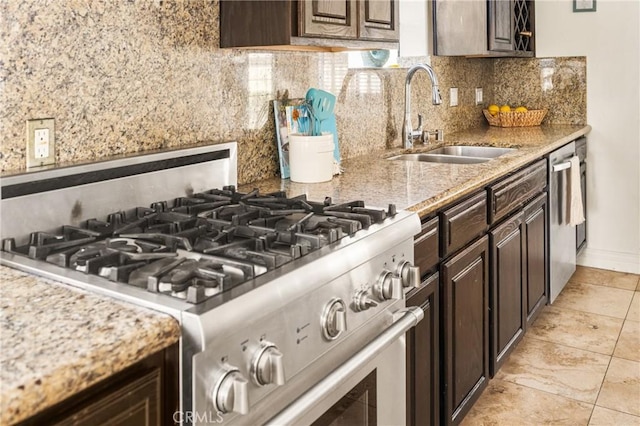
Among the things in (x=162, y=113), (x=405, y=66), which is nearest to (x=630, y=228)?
(x=405, y=66)

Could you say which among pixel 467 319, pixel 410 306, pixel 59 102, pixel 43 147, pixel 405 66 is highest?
pixel 405 66

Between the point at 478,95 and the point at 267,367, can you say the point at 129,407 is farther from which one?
the point at 478,95

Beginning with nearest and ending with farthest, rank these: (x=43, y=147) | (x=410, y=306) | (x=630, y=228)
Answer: (x=43, y=147), (x=410, y=306), (x=630, y=228)

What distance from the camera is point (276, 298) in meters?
1.03

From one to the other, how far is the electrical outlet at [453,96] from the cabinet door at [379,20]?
58.7 inches

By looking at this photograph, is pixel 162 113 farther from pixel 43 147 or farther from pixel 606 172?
pixel 606 172

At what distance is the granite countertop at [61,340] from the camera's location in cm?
69

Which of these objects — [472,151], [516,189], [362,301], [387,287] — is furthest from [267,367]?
[472,151]

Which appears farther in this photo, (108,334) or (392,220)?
(392,220)

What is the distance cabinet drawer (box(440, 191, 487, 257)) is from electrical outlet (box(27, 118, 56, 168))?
3.65ft

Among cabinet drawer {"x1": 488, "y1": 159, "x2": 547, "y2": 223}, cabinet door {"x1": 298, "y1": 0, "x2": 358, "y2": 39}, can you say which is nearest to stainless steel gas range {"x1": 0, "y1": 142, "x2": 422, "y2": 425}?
cabinet door {"x1": 298, "y1": 0, "x2": 358, "y2": 39}

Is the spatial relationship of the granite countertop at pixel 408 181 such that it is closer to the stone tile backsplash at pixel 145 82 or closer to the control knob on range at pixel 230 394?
the stone tile backsplash at pixel 145 82

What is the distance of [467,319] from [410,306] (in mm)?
496

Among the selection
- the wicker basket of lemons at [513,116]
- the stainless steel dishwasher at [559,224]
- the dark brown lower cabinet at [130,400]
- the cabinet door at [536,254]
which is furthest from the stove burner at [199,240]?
the wicker basket of lemons at [513,116]
